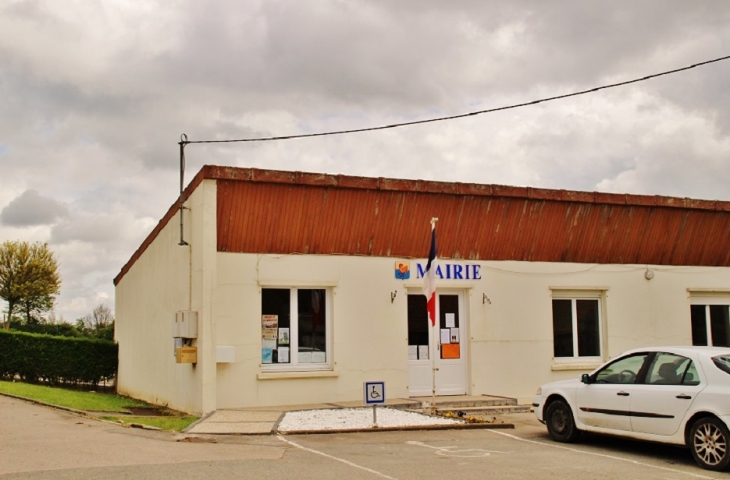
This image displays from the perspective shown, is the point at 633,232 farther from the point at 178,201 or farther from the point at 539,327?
the point at 178,201

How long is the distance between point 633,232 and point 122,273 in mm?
16066

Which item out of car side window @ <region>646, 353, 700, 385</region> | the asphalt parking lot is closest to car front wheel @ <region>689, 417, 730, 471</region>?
the asphalt parking lot

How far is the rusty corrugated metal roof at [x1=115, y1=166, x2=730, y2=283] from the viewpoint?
632 inches

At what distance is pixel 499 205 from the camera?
1822cm

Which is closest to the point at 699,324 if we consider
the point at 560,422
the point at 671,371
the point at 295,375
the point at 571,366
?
the point at 571,366

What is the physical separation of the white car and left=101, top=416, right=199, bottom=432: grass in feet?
20.1

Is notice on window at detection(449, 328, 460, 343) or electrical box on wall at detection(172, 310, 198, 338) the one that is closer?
electrical box on wall at detection(172, 310, 198, 338)

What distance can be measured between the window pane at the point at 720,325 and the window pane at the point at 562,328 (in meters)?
4.13

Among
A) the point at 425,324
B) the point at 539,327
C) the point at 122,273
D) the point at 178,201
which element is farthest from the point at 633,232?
the point at 122,273

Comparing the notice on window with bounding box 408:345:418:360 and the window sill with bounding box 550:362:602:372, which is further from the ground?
the notice on window with bounding box 408:345:418:360

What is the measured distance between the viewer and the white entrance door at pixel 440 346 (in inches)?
679

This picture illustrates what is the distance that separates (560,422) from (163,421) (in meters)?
7.07

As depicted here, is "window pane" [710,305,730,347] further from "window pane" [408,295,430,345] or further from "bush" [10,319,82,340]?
"bush" [10,319,82,340]

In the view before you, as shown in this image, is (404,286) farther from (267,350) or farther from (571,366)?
(571,366)
